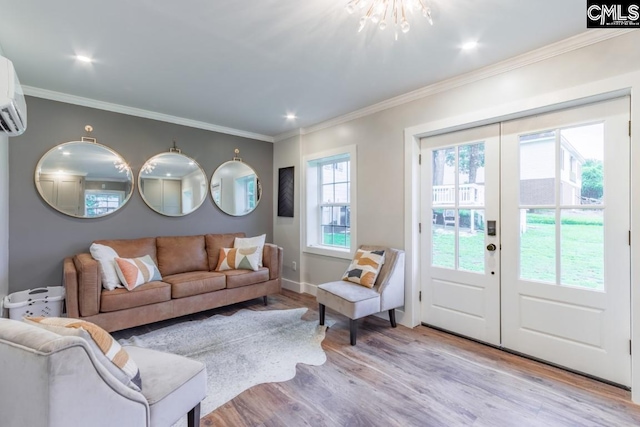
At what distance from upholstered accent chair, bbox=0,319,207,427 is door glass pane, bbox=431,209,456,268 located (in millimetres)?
2660

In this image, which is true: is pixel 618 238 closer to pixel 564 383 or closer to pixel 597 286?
pixel 597 286

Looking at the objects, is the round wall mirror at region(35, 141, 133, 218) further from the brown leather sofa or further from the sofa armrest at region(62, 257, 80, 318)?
the sofa armrest at region(62, 257, 80, 318)

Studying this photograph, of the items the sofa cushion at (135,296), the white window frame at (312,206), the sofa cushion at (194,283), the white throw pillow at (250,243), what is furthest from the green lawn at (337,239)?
the sofa cushion at (135,296)

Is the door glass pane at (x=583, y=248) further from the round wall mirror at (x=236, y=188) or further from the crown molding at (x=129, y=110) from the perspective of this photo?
the crown molding at (x=129, y=110)

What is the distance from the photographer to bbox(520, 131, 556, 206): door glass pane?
2314 mm

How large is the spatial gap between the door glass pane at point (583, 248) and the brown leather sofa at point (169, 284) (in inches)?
116

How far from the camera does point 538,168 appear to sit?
7.79ft

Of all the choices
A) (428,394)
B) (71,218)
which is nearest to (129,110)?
(71,218)

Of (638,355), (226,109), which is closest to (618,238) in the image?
(638,355)

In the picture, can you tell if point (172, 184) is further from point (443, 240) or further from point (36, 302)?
point (443, 240)

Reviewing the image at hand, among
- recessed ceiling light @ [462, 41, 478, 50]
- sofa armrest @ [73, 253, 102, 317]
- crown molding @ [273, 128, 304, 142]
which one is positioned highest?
recessed ceiling light @ [462, 41, 478, 50]

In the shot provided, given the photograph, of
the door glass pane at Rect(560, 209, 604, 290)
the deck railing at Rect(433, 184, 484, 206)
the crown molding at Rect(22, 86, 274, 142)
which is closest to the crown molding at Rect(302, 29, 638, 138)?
the deck railing at Rect(433, 184, 484, 206)

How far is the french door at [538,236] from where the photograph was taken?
2053 millimetres

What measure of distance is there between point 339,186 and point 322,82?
1.57 metres
